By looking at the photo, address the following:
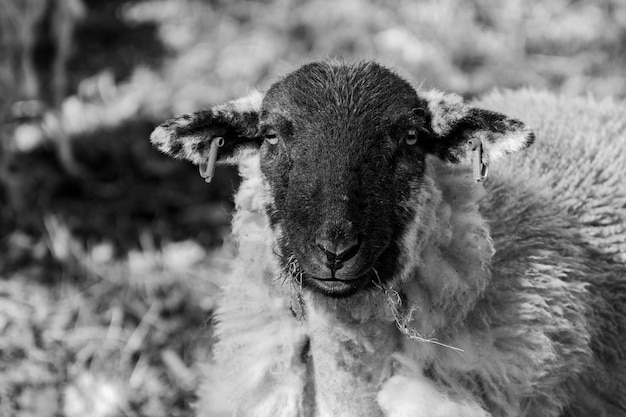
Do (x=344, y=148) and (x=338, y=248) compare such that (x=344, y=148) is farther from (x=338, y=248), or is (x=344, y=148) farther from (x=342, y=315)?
(x=342, y=315)

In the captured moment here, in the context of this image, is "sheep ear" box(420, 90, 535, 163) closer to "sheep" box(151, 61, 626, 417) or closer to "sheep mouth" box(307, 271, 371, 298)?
"sheep" box(151, 61, 626, 417)

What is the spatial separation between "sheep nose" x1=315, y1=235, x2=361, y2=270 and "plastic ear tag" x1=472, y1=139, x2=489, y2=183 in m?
0.60

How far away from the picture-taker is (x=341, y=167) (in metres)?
2.80

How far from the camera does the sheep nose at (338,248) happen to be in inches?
104

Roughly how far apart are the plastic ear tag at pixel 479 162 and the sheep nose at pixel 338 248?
60 centimetres

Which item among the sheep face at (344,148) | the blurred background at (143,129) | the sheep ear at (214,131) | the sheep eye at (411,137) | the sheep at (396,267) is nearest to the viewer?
the sheep face at (344,148)

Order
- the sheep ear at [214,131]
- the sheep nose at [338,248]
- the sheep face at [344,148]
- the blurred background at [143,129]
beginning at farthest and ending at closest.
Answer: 1. the blurred background at [143,129]
2. the sheep ear at [214,131]
3. the sheep face at [344,148]
4. the sheep nose at [338,248]

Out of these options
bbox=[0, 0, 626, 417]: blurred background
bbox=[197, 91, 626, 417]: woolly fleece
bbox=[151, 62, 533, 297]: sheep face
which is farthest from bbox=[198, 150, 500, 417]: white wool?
bbox=[0, 0, 626, 417]: blurred background

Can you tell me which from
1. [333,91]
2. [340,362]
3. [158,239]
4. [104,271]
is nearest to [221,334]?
[340,362]

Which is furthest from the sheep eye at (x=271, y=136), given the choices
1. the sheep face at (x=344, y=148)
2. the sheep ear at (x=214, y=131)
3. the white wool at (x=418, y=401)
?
the white wool at (x=418, y=401)

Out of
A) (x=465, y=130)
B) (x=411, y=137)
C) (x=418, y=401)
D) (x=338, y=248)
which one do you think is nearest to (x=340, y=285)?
(x=338, y=248)

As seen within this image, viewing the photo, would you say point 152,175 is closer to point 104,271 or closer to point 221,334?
point 104,271

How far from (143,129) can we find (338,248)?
414 centimetres

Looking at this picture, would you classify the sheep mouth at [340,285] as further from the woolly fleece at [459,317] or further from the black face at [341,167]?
the woolly fleece at [459,317]
